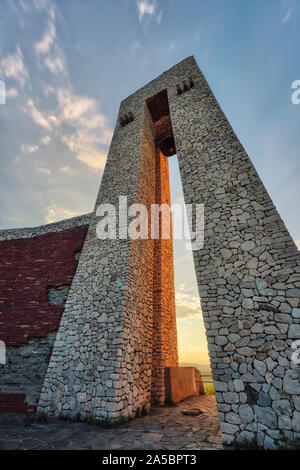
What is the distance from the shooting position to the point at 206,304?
4.82m

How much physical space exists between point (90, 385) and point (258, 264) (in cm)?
512

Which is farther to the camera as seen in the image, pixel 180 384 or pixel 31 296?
pixel 31 296

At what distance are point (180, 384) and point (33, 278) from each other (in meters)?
7.26

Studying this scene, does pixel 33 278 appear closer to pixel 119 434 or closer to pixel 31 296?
pixel 31 296

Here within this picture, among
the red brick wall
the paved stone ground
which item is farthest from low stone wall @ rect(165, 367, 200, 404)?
the red brick wall

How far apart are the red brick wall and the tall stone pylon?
1254mm

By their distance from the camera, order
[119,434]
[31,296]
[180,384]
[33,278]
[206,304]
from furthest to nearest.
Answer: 1. [33,278]
2. [31,296]
3. [180,384]
4. [206,304]
5. [119,434]

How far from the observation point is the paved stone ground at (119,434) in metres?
3.65

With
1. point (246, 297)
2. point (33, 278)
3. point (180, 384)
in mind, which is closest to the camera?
point (246, 297)

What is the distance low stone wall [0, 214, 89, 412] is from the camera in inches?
264

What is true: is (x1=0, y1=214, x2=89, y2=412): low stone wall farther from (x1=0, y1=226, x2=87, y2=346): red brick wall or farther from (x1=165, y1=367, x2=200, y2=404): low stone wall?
(x1=165, y1=367, x2=200, y2=404): low stone wall

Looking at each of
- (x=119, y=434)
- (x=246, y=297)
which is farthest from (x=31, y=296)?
(x=246, y=297)

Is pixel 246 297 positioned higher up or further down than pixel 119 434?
higher up

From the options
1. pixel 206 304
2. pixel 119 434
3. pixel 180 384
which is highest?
pixel 206 304
